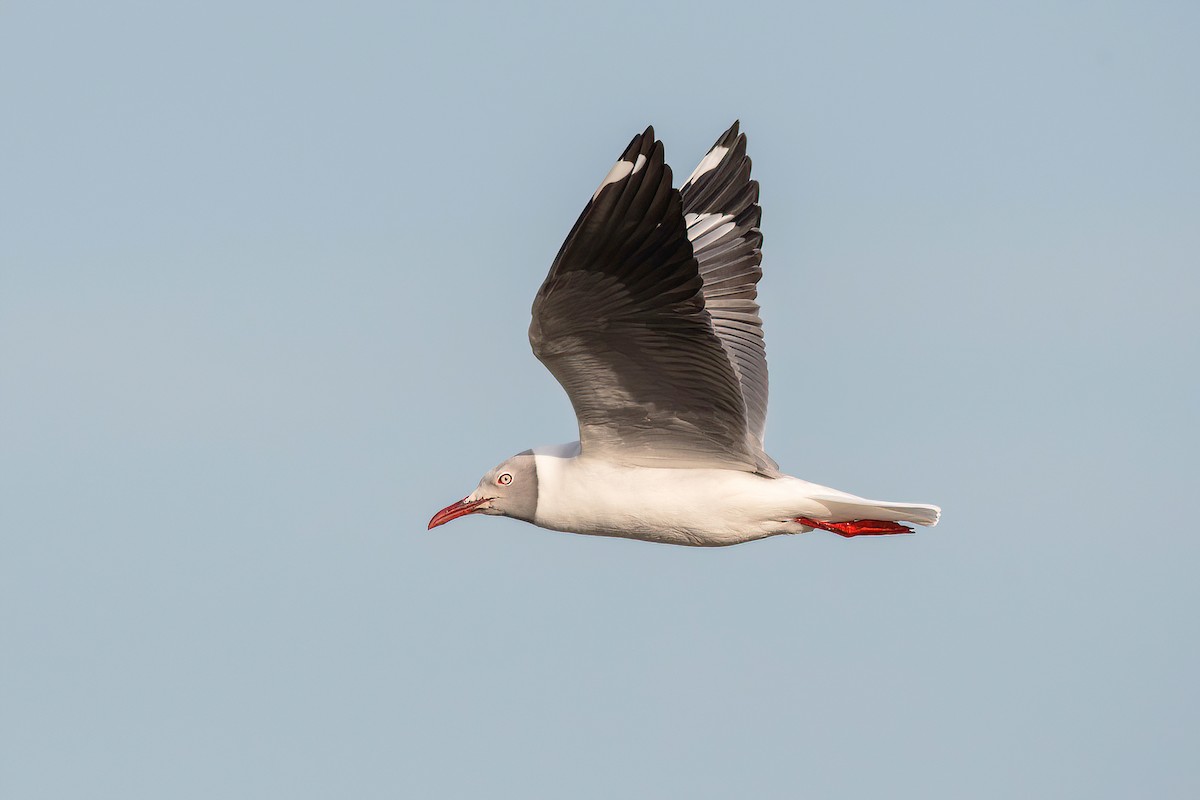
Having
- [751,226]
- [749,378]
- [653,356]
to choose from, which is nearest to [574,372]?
[653,356]

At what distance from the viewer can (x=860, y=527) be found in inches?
553

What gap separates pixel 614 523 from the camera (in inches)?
544

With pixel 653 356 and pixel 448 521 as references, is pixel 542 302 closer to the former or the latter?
pixel 653 356

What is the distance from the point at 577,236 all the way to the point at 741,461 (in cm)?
262

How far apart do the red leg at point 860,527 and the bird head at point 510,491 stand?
201 centimetres

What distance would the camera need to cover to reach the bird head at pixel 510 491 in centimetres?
1410

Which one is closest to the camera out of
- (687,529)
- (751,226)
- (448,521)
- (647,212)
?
(647,212)

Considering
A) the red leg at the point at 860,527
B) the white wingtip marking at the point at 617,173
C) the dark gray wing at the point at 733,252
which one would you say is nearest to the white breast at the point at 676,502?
the red leg at the point at 860,527

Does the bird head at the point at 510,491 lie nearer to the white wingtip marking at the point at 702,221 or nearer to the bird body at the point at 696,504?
the bird body at the point at 696,504

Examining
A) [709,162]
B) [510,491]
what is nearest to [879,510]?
[510,491]

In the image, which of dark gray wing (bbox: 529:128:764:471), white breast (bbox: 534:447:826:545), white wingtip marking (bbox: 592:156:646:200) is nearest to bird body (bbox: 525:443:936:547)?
white breast (bbox: 534:447:826:545)

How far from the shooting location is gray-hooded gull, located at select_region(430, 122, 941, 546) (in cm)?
1203

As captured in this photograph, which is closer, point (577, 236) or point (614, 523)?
point (577, 236)

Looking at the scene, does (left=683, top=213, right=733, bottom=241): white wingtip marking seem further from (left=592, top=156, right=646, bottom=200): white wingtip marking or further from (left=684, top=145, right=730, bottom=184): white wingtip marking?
(left=592, top=156, right=646, bottom=200): white wingtip marking
